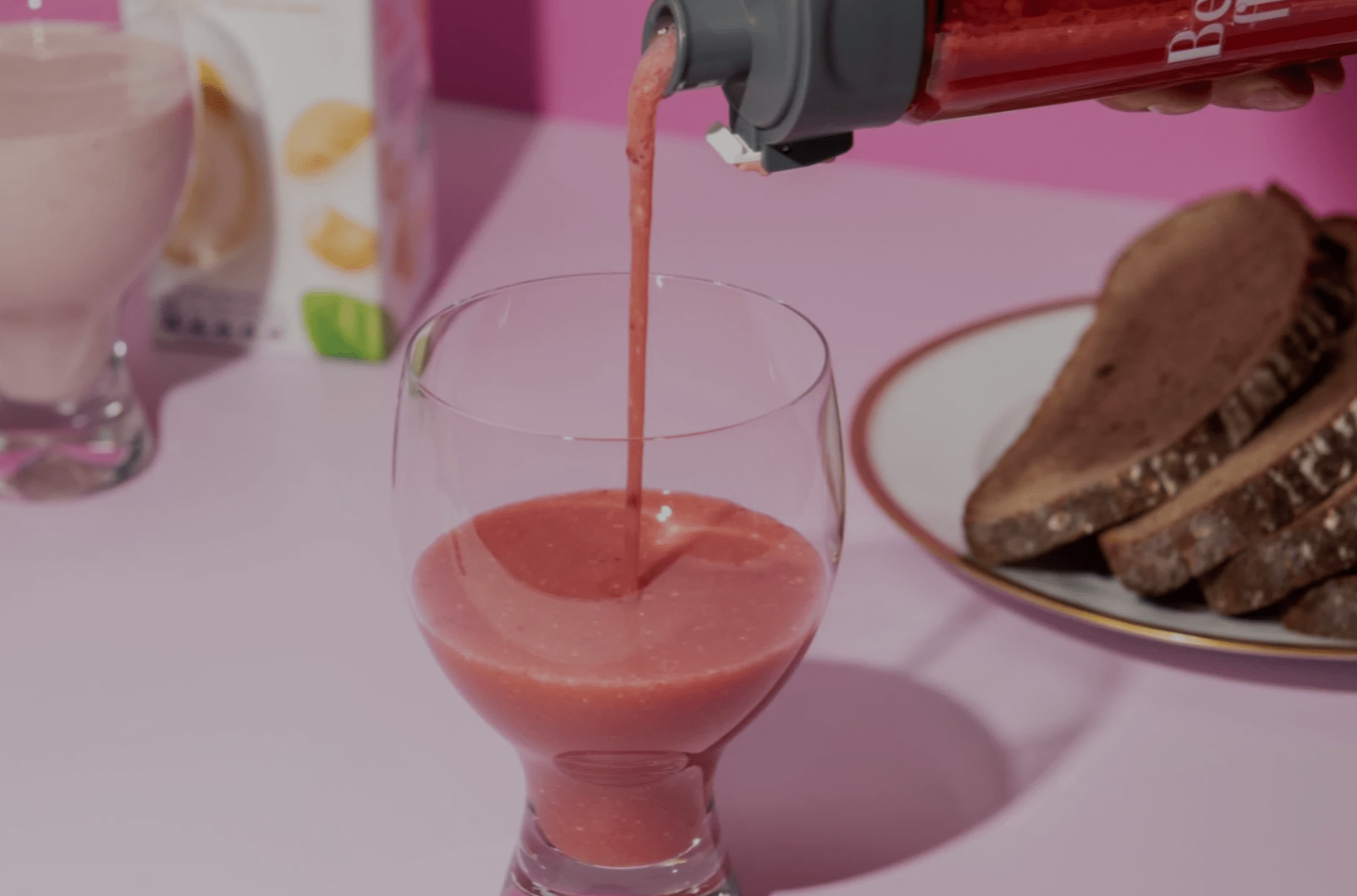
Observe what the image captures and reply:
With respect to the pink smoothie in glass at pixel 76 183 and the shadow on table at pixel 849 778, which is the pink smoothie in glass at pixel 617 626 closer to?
the shadow on table at pixel 849 778

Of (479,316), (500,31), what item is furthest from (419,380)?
(500,31)

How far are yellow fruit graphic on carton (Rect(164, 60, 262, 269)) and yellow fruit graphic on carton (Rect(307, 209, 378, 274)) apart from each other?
0.17 feet

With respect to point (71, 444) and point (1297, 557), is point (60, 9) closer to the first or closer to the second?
Answer: point (71, 444)

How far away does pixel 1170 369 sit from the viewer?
A: 3.39 feet

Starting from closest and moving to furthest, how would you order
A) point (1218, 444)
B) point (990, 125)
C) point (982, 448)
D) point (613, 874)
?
point (613, 874)
point (1218, 444)
point (982, 448)
point (990, 125)

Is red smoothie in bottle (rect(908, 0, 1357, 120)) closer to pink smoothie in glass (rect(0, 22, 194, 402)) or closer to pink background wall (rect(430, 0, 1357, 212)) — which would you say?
pink smoothie in glass (rect(0, 22, 194, 402))

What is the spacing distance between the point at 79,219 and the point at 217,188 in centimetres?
20

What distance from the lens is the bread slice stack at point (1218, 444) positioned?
0.89 metres

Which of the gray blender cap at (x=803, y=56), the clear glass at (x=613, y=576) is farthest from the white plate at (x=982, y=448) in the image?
the gray blender cap at (x=803, y=56)

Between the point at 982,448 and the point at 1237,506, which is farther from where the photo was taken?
the point at 982,448

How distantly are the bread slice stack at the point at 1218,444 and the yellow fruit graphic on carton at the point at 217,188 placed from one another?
0.57m

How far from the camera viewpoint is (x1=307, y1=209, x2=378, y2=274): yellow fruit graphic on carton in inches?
46.3

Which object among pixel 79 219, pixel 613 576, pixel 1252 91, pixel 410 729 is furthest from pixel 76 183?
pixel 1252 91

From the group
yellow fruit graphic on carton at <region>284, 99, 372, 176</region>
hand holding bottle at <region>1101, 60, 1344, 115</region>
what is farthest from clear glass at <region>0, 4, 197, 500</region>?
hand holding bottle at <region>1101, 60, 1344, 115</region>
